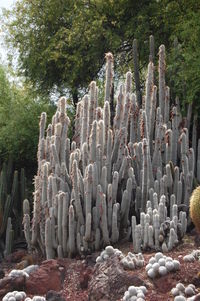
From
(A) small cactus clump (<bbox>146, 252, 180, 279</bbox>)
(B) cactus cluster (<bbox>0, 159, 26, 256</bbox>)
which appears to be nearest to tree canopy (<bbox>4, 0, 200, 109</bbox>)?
(B) cactus cluster (<bbox>0, 159, 26, 256</bbox>)

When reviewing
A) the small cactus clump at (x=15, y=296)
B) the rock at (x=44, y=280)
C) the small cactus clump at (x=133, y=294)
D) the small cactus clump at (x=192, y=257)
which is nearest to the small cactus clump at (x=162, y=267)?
the small cactus clump at (x=192, y=257)

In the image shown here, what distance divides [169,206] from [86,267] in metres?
1.77

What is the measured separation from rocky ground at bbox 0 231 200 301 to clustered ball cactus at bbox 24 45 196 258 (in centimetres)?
29

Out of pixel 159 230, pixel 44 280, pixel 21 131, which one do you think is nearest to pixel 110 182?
pixel 159 230

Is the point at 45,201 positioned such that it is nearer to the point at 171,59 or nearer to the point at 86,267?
the point at 86,267

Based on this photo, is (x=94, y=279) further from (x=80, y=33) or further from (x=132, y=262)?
(x=80, y=33)

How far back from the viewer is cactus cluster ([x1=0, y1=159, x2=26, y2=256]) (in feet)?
30.5

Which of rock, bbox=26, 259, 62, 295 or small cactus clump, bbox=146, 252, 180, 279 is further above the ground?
small cactus clump, bbox=146, 252, 180, 279

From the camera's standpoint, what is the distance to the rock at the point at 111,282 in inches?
230

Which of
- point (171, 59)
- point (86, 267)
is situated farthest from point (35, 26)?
point (86, 267)

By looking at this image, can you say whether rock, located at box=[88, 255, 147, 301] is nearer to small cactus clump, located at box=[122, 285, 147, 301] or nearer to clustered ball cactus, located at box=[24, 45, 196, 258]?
small cactus clump, located at box=[122, 285, 147, 301]

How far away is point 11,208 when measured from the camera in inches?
385

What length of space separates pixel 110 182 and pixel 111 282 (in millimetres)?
2391

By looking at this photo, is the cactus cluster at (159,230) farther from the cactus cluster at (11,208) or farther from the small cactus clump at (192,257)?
the cactus cluster at (11,208)
